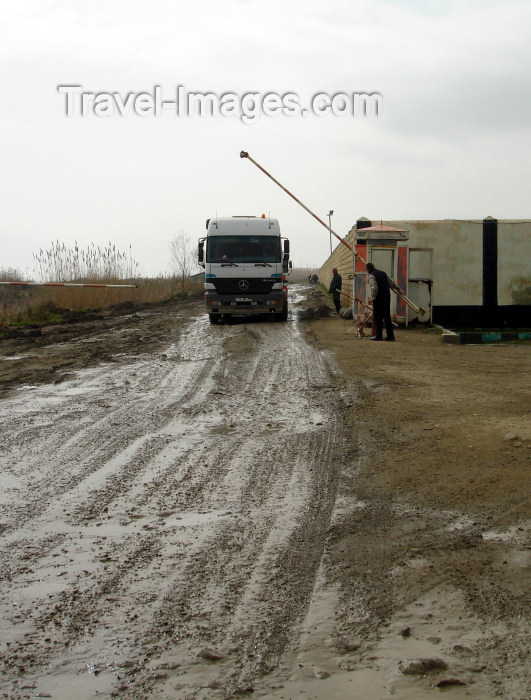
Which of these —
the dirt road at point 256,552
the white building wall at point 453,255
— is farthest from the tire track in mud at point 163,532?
the white building wall at point 453,255

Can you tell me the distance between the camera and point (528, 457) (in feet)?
19.9

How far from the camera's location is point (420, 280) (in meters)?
18.8

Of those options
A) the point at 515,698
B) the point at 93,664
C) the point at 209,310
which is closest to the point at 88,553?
the point at 93,664

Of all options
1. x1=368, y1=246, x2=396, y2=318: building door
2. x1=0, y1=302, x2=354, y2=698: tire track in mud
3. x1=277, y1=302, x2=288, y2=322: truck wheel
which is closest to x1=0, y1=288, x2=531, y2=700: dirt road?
x1=0, y1=302, x2=354, y2=698: tire track in mud

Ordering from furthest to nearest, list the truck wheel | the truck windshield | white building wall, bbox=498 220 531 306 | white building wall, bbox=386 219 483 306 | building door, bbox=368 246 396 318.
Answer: the truck wheel, the truck windshield, white building wall, bbox=498 220 531 306, white building wall, bbox=386 219 483 306, building door, bbox=368 246 396 318

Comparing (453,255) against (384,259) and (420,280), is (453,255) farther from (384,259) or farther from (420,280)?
(384,259)

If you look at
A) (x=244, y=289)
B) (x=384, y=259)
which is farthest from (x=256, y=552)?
(x=244, y=289)

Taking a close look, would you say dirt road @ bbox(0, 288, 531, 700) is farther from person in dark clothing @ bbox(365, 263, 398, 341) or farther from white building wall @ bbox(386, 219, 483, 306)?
white building wall @ bbox(386, 219, 483, 306)

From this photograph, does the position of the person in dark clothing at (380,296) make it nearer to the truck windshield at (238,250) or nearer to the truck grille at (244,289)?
the truck grille at (244,289)

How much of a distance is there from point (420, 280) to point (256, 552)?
1523cm

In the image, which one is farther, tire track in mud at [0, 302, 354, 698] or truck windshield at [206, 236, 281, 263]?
truck windshield at [206, 236, 281, 263]

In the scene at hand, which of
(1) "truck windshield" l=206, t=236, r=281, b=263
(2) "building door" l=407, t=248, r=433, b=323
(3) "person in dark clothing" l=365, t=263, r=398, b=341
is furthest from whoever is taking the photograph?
(1) "truck windshield" l=206, t=236, r=281, b=263

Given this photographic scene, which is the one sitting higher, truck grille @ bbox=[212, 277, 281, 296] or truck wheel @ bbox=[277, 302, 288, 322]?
truck grille @ bbox=[212, 277, 281, 296]

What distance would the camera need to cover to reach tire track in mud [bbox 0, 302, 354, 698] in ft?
10.6
